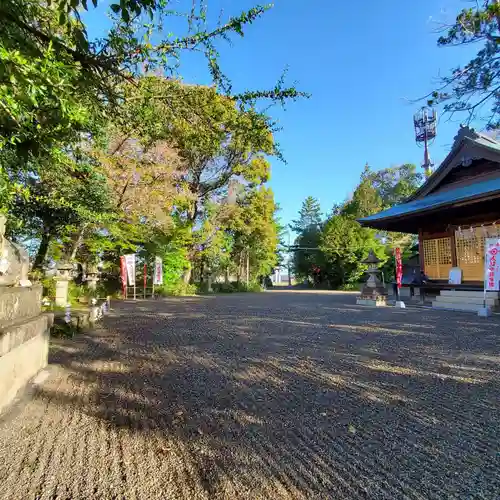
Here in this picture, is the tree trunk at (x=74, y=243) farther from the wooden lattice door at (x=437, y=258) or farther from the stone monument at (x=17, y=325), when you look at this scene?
the wooden lattice door at (x=437, y=258)

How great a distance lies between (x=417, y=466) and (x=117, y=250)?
1792cm

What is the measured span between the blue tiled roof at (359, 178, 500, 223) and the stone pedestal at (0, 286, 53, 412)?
10.5 metres

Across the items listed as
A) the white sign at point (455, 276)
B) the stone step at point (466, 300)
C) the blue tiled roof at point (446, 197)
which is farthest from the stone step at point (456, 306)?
the blue tiled roof at point (446, 197)

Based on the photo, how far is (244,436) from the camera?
243cm

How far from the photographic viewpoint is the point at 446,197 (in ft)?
37.4

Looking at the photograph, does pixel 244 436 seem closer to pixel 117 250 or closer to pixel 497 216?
pixel 497 216

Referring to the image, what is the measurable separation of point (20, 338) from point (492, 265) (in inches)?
422

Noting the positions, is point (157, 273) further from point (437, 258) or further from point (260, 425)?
point (260, 425)

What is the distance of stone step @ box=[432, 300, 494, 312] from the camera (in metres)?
10.1

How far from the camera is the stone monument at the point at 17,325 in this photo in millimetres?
2850

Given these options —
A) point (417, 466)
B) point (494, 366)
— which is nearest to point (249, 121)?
point (417, 466)

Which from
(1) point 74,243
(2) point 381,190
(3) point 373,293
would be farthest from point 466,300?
(2) point 381,190

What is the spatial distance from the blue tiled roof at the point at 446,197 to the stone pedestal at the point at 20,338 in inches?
413

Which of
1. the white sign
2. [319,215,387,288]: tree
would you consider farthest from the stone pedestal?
[319,215,387,288]: tree
